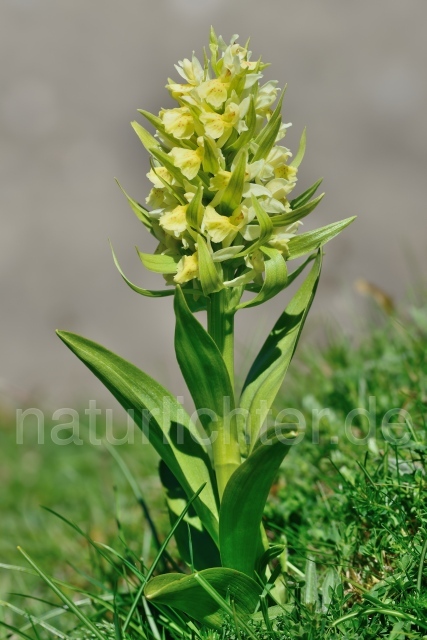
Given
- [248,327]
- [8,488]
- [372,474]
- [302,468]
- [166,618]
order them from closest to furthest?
[166,618] → [372,474] → [302,468] → [8,488] → [248,327]

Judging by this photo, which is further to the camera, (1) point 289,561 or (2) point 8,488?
(2) point 8,488

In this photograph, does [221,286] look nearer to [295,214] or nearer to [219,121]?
[295,214]

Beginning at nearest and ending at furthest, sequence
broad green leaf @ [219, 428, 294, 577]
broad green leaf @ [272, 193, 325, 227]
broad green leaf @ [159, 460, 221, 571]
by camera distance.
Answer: broad green leaf @ [219, 428, 294, 577], broad green leaf @ [272, 193, 325, 227], broad green leaf @ [159, 460, 221, 571]

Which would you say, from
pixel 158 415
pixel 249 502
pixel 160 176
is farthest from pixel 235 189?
pixel 249 502

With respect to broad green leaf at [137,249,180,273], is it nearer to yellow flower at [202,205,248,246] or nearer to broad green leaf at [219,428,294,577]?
yellow flower at [202,205,248,246]

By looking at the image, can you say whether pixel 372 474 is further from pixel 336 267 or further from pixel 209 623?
pixel 336 267

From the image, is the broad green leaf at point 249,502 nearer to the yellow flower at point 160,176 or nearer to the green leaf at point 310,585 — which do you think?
the green leaf at point 310,585

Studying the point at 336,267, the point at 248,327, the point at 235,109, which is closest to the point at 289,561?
the point at 235,109

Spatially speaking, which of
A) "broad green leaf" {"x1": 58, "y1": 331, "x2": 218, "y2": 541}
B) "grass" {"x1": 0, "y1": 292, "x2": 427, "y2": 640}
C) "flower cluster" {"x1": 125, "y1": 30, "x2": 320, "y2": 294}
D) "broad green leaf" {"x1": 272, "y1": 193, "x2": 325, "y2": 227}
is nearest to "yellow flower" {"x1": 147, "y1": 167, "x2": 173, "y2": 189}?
"flower cluster" {"x1": 125, "y1": 30, "x2": 320, "y2": 294}
